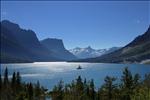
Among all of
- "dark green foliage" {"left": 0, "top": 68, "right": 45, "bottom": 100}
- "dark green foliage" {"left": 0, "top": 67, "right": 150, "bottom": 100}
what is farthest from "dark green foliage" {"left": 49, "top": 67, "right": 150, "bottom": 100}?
"dark green foliage" {"left": 0, "top": 68, "right": 45, "bottom": 100}

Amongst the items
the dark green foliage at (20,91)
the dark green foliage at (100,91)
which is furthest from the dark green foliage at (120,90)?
the dark green foliage at (20,91)

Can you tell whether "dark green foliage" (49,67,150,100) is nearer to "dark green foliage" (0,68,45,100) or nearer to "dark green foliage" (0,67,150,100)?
"dark green foliage" (0,67,150,100)

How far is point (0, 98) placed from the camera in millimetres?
135250

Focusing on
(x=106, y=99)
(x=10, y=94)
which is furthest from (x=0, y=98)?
(x=106, y=99)

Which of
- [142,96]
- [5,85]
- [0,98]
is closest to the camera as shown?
[142,96]

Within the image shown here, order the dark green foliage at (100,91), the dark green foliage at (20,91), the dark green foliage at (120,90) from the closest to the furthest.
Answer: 1. the dark green foliage at (120,90)
2. the dark green foliage at (100,91)
3. the dark green foliage at (20,91)

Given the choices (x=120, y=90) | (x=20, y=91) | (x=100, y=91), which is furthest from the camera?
(x=20, y=91)

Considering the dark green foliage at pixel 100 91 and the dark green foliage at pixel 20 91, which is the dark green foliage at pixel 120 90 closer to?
the dark green foliage at pixel 100 91

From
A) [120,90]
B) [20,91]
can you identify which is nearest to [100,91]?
[120,90]

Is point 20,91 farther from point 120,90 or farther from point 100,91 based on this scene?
point 120,90

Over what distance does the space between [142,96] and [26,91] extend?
2760 inches

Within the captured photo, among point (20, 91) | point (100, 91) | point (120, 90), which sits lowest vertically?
point (20, 91)

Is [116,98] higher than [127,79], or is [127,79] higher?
[127,79]

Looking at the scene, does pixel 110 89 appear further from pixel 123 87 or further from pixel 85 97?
pixel 85 97
